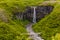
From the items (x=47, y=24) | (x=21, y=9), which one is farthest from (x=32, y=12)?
(x=47, y=24)

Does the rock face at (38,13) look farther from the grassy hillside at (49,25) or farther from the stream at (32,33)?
the stream at (32,33)

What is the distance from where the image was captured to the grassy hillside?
39.0m

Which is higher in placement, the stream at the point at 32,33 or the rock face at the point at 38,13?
the rock face at the point at 38,13

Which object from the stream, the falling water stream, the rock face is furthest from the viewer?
the rock face

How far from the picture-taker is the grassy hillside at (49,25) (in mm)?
39016

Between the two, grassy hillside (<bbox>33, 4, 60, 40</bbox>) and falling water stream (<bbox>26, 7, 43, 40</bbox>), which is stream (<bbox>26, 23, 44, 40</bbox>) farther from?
grassy hillside (<bbox>33, 4, 60, 40</bbox>)

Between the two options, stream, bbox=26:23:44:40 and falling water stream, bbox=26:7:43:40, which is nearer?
stream, bbox=26:23:44:40

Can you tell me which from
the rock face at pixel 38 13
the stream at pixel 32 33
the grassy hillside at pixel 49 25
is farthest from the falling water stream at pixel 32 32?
the grassy hillside at pixel 49 25

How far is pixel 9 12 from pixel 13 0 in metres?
7.05

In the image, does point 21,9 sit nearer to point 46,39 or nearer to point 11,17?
point 11,17

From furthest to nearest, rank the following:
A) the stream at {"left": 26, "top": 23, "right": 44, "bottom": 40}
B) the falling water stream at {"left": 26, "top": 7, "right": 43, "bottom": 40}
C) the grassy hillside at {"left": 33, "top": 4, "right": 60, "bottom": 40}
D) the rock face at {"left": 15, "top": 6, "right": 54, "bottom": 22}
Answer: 1. the rock face at {"left": 15, "top": 6, "right": 54, "bottom": 22}
2. the grassy hillside at {"left": 33, "top": 4, "right": 60, "bottom": 40}
3. the falling water stream at {"left": 26, "top": 7, "right": 43, "bottom": 40}
4. the stream at {"left": 26, "top": 23, "right": 44, "bottom": 40}

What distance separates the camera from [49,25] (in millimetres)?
41562

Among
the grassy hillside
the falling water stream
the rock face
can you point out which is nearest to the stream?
the falling water stream

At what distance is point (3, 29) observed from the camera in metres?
35.7
